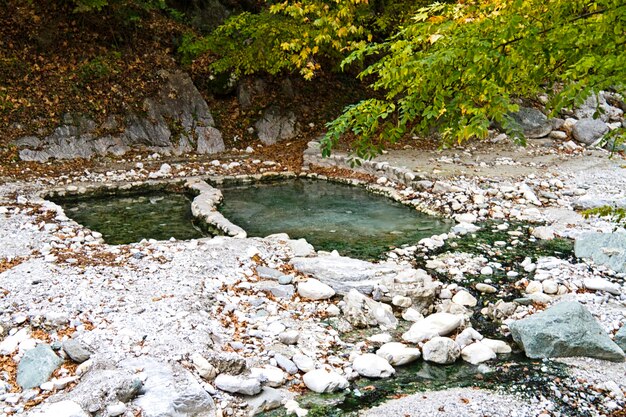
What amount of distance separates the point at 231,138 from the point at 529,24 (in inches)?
454

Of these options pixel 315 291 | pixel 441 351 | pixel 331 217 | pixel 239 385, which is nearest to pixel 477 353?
pixel 441 351

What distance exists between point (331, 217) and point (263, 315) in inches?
157

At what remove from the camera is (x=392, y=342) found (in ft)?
16.0

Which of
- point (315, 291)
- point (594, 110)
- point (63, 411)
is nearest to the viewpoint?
point (63, 411)

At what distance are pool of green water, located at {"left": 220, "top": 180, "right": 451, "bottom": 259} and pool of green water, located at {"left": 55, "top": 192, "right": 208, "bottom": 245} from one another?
0.81 meters

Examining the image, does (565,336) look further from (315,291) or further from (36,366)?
(36,366)

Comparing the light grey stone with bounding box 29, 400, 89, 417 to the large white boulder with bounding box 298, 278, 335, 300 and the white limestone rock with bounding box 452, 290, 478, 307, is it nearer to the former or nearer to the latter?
the large white boulder with bounding box 298, 278, 335, 300

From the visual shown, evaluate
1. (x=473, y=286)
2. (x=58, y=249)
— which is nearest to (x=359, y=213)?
(x=473, y=286)

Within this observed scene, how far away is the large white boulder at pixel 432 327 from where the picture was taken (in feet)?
16.2

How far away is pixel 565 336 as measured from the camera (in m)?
4.55

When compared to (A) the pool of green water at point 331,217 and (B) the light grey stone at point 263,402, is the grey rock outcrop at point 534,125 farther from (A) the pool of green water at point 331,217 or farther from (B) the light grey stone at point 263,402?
(B) the light grey stone at point 263,402

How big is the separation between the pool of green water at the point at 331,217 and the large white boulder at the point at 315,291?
4.87ft

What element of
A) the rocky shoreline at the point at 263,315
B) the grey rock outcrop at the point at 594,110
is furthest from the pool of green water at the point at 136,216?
the grey rock outcrop at the point at 594,110

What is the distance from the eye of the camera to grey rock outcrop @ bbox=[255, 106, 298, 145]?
1413cm
